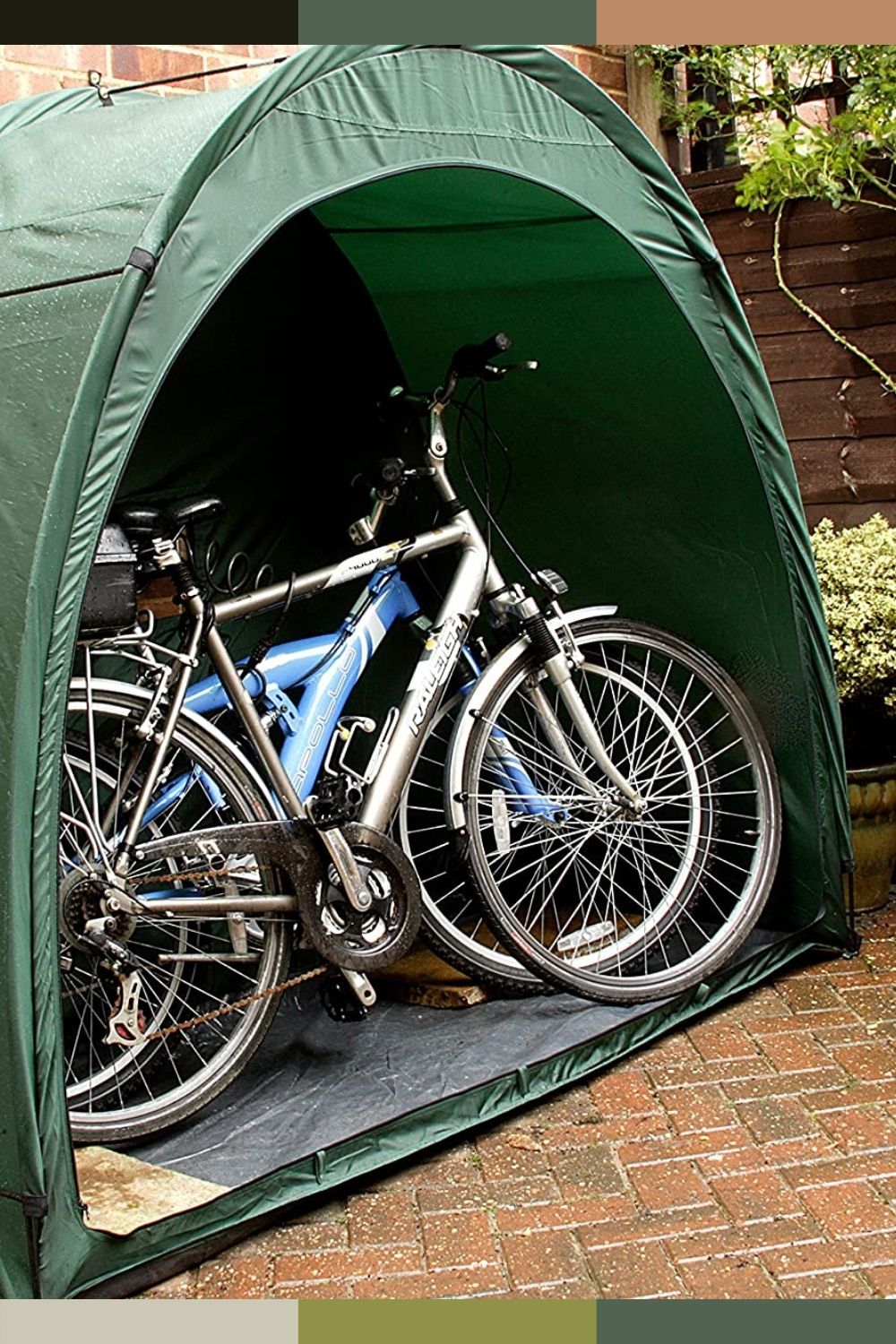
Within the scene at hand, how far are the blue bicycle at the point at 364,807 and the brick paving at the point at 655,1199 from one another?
1.15 feet

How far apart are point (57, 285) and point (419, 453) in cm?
175

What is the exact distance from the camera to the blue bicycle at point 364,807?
286cm

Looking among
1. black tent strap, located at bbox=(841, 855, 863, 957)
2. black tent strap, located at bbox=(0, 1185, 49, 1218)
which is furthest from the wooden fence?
black tent strap, located at bbox=(0, 1185, 49, 1218)

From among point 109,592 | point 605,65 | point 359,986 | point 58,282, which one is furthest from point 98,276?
point 605,65

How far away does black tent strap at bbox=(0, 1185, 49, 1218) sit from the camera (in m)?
2.22

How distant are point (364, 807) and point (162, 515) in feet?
2.64

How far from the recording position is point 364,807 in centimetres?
325

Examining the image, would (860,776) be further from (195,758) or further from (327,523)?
(195,758)

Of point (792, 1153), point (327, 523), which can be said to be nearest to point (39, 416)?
point (327, 523)

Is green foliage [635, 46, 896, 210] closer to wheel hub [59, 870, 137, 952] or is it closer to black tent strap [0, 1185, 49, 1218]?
wheel hub [59, 870, 137, 952]

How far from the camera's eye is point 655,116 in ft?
16.1

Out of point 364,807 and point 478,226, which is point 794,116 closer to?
point 478,226

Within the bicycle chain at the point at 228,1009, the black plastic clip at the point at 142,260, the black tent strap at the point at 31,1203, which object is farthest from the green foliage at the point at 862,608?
the black tent strap at the point at 31,1203

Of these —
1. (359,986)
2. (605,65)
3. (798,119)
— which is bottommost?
(359,986)
